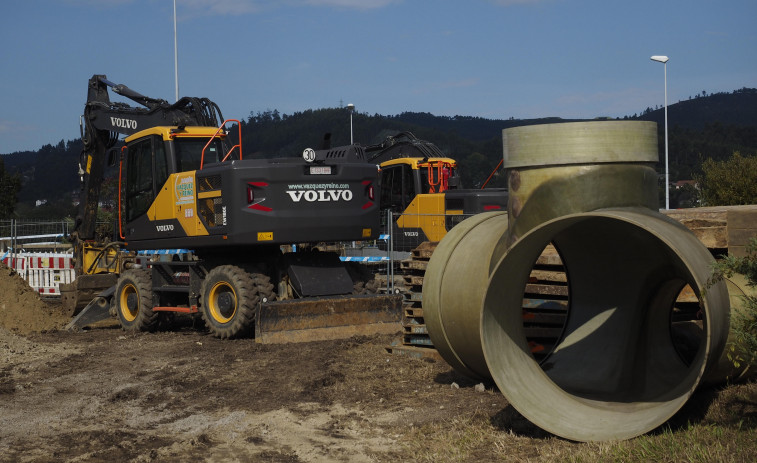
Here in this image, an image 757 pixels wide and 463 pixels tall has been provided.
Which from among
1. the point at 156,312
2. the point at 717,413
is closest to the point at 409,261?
the point at 717,413

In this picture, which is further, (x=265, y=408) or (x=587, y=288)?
(x=587, y=288)

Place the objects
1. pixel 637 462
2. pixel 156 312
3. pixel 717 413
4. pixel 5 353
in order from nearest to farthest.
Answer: pixel 637 462, pixel 717 413, pixel 5 353, pixel 156 312

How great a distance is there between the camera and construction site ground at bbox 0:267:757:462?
593 cm

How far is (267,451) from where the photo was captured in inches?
239

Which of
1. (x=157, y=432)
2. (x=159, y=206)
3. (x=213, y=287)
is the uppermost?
(x=159, y=206)

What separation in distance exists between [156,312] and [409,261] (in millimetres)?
Result: 5098

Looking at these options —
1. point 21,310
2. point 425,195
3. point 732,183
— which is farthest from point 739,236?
point 732,183

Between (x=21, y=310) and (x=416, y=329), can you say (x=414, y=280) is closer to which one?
(x=416, y=329)

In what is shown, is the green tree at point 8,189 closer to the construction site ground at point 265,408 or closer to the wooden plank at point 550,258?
the construction site ground at point 265,408

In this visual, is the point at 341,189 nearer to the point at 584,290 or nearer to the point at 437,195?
the point at 584,290

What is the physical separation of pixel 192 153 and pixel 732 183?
25347 millimetres

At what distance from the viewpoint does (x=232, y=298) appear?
11.5 meters

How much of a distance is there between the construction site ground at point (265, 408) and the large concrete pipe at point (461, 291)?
1.28 ft

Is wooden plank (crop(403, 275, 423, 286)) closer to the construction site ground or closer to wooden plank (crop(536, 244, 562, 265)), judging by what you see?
the construction site ground
